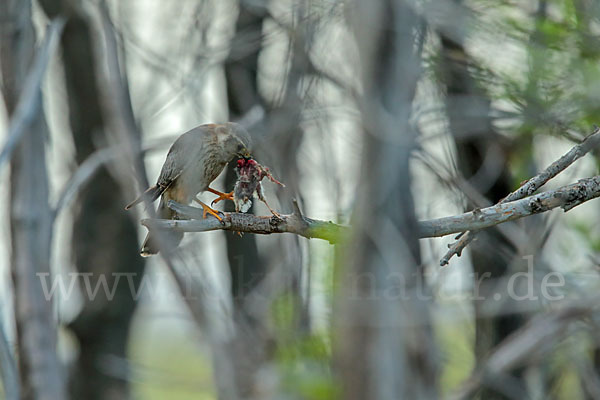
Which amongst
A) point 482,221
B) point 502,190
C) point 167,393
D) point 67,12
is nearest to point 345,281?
point 502,190

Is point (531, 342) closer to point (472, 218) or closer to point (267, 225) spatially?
point (472, 218)

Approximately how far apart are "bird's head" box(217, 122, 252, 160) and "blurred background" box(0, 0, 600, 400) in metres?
0.34

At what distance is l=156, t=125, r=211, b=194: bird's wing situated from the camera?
368 cm

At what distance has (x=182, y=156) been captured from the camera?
376 centimetres

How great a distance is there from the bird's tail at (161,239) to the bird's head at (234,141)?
0.44m

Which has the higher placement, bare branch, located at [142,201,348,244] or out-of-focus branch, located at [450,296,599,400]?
bare branch, located at [142,201,348,244]

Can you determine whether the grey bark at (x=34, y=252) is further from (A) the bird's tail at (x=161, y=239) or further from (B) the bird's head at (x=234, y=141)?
(B) the bird's head at (x=234, y=141)

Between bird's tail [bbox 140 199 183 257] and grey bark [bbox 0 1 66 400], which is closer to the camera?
bird's tail [bbox 140 199 183 257]

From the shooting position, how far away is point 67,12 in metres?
8.10

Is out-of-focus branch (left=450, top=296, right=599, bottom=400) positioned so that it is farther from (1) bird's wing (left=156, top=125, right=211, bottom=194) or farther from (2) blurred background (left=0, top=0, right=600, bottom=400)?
(1) bird's wing (left=156, top=125, right=211, bottom=194)

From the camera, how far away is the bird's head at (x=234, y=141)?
3611mm

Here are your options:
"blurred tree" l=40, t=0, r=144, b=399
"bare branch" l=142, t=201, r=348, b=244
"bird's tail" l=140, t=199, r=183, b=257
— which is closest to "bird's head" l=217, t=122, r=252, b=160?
"bird's tail" l=140, t=199, r=183, b=257

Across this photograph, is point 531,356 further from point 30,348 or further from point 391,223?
point 30,348

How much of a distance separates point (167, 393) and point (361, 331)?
19.4 meters
